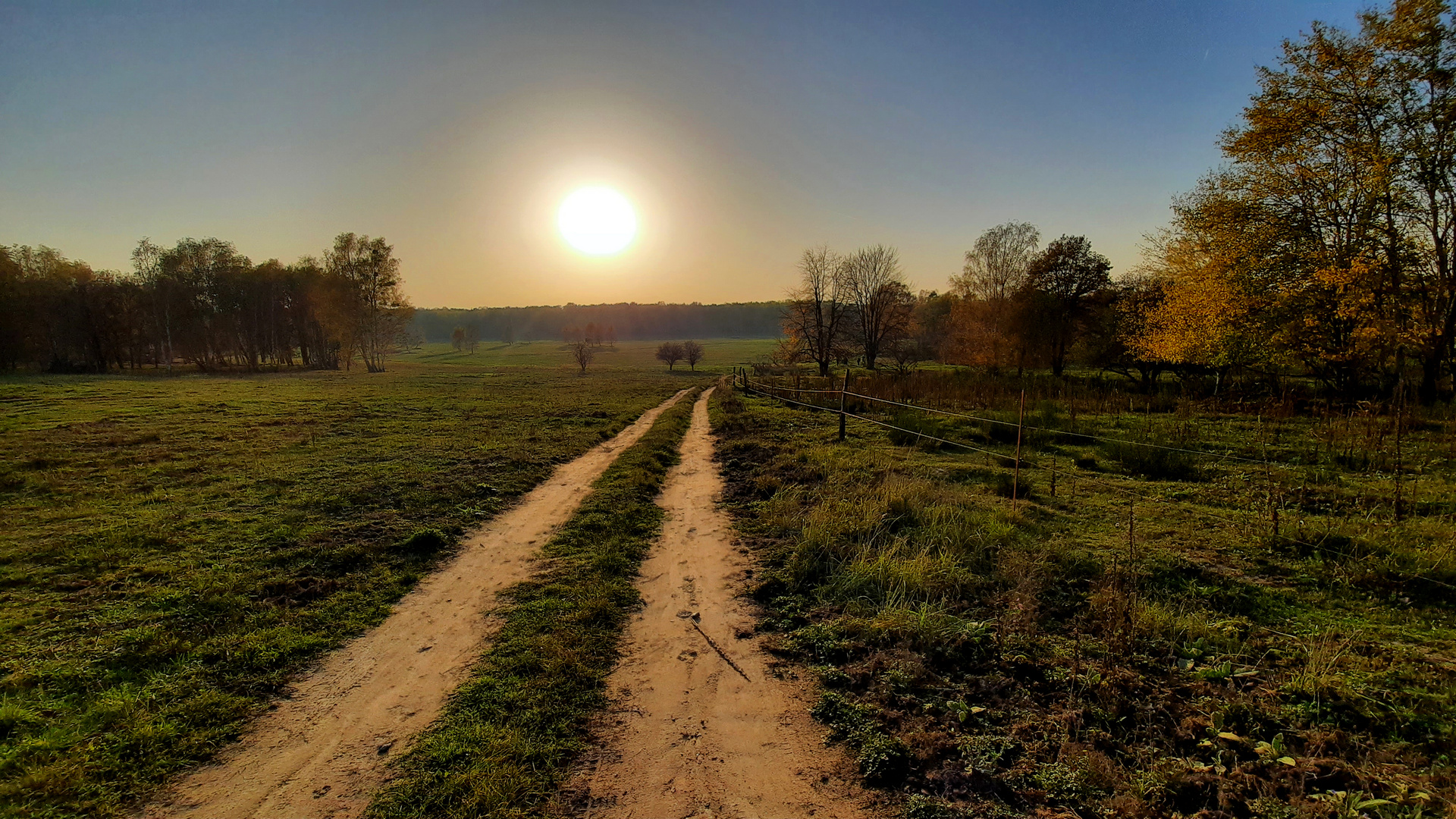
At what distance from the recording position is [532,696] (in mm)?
4566

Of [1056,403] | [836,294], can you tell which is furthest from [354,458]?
[836,294]

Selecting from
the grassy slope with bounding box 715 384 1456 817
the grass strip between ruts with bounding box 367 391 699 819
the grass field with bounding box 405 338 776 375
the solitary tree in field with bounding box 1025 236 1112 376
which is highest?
the solitary tree in field with bounding box 1025 236 1112 376

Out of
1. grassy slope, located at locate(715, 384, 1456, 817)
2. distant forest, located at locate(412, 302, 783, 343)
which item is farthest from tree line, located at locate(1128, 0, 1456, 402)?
distant forest, located at locate(412, 302, 783, 343)

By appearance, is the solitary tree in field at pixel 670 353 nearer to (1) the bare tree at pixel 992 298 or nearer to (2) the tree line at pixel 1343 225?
(1) the bare tree at pixel 992 298

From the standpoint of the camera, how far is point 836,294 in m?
44.5

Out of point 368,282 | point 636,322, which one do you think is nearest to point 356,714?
point 368,282

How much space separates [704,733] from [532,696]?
156 centimetres

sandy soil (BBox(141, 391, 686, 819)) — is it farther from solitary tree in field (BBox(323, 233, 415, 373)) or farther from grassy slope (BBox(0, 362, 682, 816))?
solitary tree in field (BBox(323, 233, 415, 373))

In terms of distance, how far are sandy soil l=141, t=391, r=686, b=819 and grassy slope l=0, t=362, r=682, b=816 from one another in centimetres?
30

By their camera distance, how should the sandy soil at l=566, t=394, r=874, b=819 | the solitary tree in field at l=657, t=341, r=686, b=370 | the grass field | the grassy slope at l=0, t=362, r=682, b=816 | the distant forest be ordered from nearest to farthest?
1. the sandy soil at l=566, t=394, r=874, b=819
2. the grassy slope at l=0, t=362, r=682, b=816
3. the solitary tree in field at l=657, t=341, r=686, b=370
4. the grass field
5. the distant forest

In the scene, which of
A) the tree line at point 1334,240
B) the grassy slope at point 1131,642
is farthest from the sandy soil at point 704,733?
the tree line at point 1334,240

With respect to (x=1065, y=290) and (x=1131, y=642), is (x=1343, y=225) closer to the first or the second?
(x=1065, y=290)

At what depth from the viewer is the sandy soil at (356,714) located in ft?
11.7

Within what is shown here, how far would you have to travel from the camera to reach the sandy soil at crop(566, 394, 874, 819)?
353 centimetres
